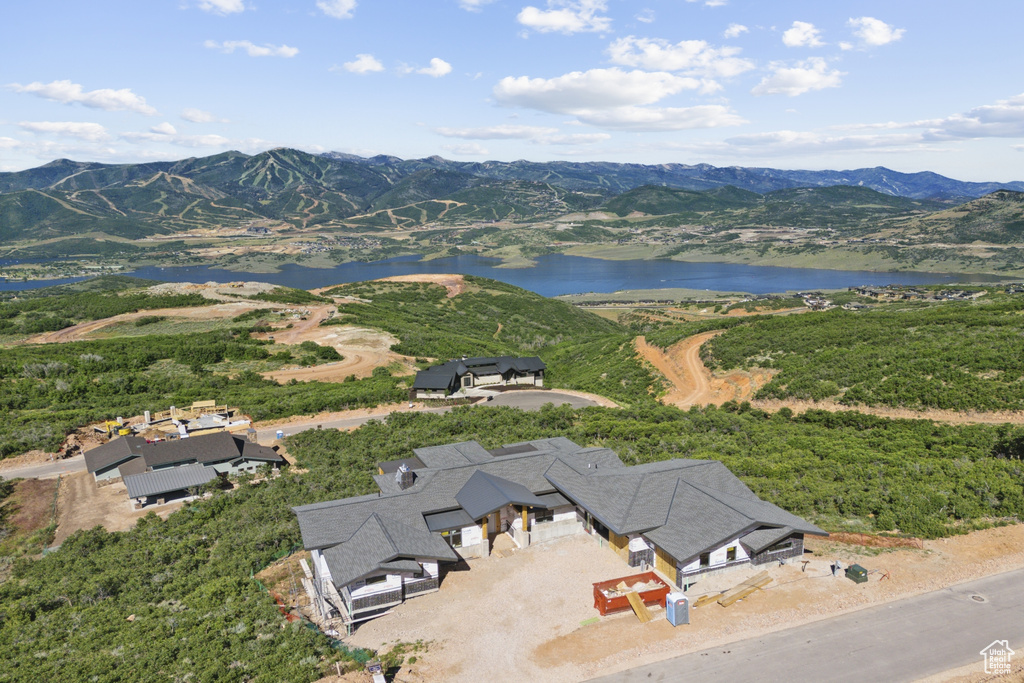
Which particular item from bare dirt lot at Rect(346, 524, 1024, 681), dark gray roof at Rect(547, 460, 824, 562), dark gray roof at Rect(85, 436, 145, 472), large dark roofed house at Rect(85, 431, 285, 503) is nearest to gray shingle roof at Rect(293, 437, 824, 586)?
dark gray roof at Rect(547, 460, 824, 562)

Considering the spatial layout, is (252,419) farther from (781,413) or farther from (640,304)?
(640,304)

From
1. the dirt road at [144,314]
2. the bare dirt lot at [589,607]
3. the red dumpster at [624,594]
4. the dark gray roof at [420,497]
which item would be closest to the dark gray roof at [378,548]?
the dark gray roof at [420,497]

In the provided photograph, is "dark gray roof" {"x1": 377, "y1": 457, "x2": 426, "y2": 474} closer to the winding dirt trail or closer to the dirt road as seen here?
the winding dirt trail

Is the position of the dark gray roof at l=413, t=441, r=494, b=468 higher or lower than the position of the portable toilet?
higher

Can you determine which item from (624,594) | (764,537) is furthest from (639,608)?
(764,537)

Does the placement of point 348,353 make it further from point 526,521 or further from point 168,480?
point 526,521
